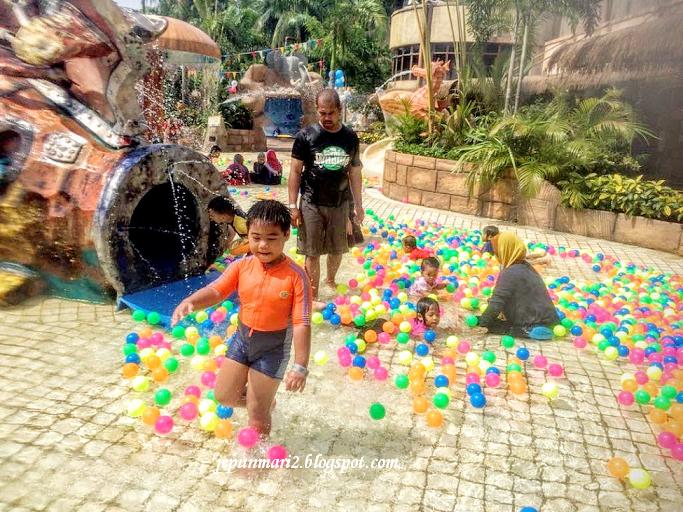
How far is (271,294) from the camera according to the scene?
9.50 feet

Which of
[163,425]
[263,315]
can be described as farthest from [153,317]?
[263,315]

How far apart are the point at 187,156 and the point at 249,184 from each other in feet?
24.2

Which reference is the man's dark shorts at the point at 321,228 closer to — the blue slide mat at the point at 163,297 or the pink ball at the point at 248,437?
the blue slide mat at the point at 163,297

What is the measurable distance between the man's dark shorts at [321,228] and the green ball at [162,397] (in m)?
2.17

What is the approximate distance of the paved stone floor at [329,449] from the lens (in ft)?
9.11

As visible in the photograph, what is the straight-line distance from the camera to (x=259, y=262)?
2953mm

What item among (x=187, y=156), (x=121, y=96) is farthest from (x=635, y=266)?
(x=121, y=96)

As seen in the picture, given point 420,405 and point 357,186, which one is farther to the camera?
point 357,186

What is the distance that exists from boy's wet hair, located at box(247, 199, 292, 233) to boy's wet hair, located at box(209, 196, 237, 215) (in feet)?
9.59

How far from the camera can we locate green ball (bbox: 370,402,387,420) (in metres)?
3.49

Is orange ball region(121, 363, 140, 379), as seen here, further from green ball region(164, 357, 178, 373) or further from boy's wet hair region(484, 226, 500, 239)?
boy's wet hair region(484, 226, 500, 239)

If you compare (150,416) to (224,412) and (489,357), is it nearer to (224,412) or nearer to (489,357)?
(224,412)

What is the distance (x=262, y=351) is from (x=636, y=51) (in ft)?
39.5

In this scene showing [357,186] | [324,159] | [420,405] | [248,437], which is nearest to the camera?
[248,437]
